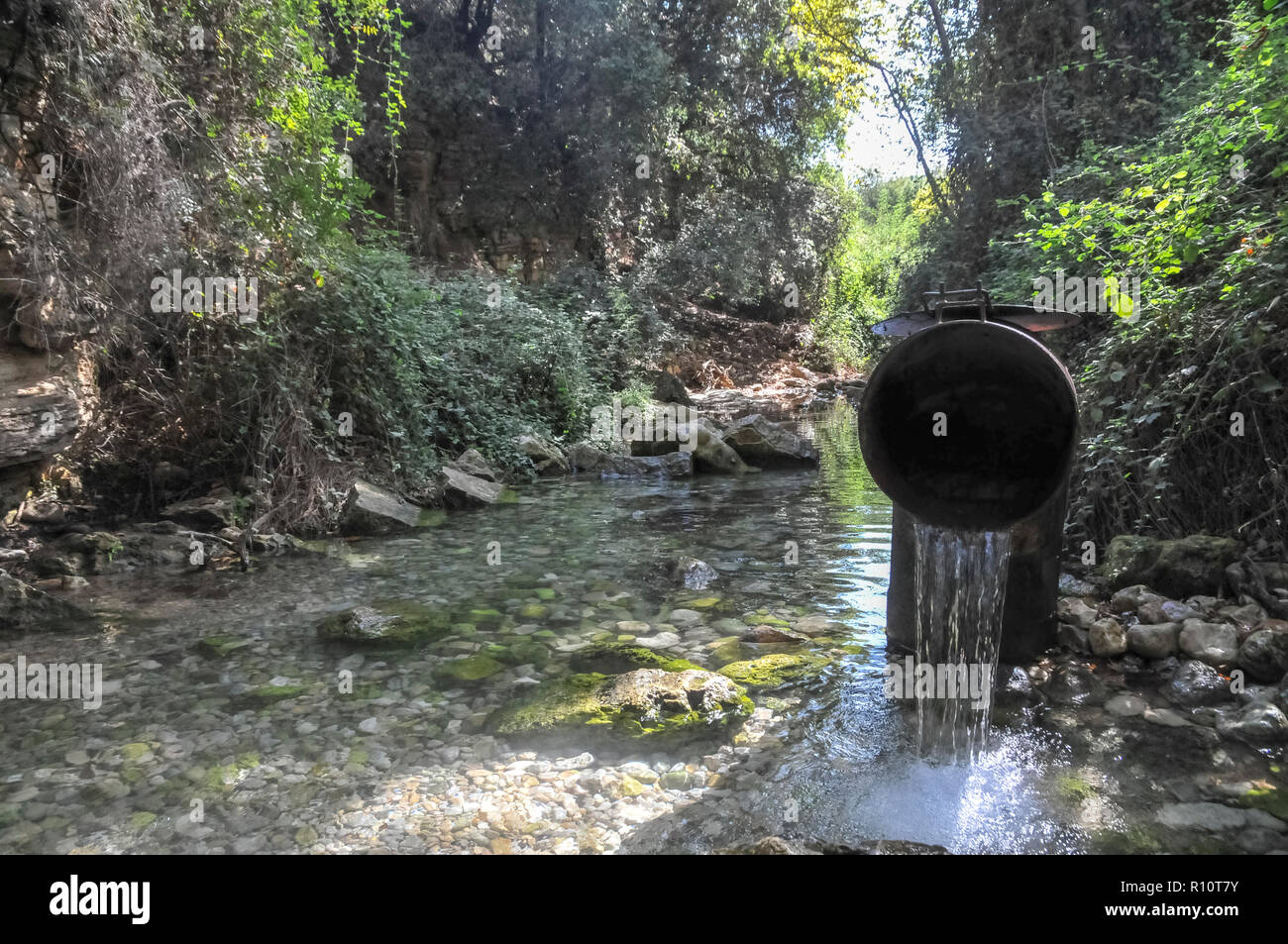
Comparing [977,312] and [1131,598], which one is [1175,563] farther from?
[977,312]

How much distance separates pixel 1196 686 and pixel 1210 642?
294 millimetres

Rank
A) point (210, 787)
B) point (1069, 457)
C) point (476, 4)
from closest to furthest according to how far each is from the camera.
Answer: point (210, 787)
point (1069, 457)
point (476, 4)

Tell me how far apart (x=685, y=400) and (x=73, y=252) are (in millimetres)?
12382

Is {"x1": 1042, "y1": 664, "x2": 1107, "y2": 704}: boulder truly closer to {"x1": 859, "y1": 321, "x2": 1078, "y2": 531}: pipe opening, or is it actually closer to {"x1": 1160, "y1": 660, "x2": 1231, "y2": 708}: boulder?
A: {"x1": 1160, "y1": 660, "x2": 1231, "y2": 708}: boulder

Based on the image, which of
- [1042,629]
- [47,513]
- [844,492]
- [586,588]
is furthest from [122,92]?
[844,492]

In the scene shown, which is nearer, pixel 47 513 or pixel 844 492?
pixel 47 513

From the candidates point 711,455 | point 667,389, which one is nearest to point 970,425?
point 711,455

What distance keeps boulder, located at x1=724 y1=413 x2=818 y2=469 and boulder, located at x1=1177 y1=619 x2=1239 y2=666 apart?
732cm

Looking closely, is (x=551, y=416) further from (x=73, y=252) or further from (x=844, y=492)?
(x=73, y=252)

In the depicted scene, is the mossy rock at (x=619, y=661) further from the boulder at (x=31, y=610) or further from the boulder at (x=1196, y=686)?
the boulder at (x=31, y=610)

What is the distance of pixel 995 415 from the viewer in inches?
134

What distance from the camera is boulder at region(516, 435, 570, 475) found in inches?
420

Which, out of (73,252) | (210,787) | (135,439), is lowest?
(210,787)

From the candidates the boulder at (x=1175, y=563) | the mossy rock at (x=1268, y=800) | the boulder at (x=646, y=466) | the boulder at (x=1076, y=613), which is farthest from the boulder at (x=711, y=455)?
the mossy rock at (x=1268, y=800)
